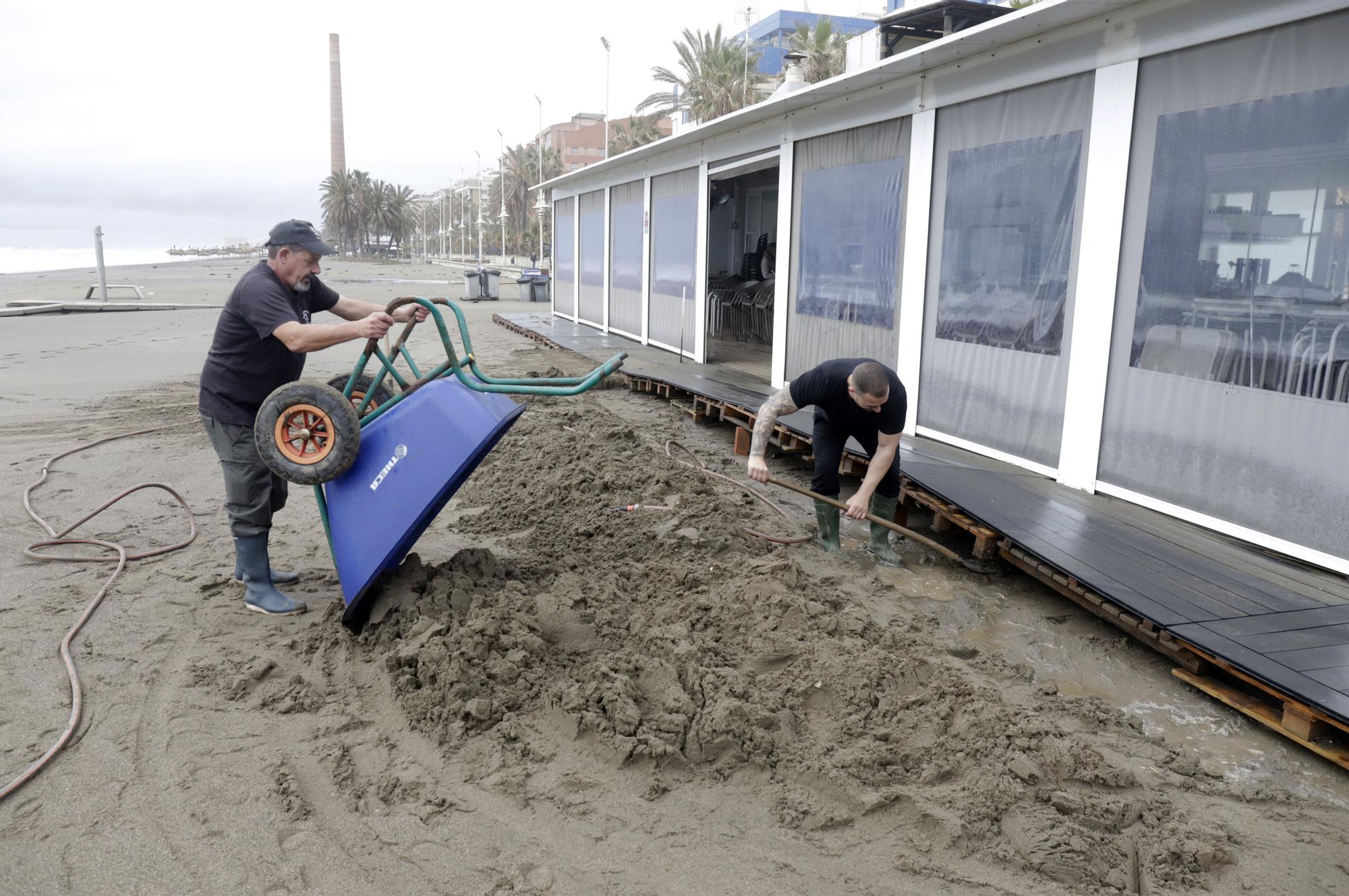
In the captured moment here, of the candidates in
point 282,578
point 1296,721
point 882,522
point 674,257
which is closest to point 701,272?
point 674,257

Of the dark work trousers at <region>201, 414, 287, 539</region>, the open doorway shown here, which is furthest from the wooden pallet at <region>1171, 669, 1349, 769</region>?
the open doorway

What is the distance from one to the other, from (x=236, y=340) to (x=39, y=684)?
166 centimetres

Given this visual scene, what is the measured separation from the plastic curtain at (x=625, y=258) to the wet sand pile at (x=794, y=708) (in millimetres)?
10090

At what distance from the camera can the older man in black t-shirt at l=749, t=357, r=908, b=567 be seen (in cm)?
475

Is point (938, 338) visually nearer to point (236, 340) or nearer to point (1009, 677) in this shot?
point (1009, 677)

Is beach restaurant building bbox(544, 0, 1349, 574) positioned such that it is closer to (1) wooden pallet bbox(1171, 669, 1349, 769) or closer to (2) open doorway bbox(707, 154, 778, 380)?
(1) wooden pallet bbox(1171, 669, 1349, 769)

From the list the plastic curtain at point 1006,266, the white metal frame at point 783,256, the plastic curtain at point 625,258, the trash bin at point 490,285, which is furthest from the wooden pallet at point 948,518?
the trash bin at point 490,285

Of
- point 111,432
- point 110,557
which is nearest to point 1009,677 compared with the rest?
point 110,557

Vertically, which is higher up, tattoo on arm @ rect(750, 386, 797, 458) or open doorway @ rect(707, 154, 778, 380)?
open doorway @ rect(707, 154, 778, 380)

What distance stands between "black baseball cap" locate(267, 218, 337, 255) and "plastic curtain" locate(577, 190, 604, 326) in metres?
12.2

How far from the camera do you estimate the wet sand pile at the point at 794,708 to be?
109 inches

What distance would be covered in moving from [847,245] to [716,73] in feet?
101

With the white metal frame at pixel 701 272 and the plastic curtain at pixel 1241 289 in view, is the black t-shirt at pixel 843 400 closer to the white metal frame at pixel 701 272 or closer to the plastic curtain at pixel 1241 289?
the plastic curtain at pixel 1241 289

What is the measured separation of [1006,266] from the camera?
6.38 metres
